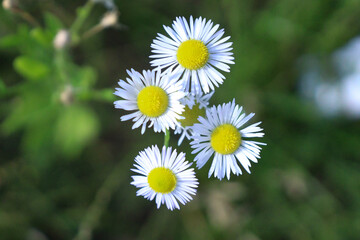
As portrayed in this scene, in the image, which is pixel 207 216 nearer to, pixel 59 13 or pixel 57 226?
pixel 57 226

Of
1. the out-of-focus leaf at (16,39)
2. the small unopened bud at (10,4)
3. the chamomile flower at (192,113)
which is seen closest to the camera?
the chamomile flower at (192,113)

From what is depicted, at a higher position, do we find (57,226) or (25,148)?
(25,148)

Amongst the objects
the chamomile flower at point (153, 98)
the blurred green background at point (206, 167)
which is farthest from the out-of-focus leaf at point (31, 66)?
the chamomile flower at point (153, 98)

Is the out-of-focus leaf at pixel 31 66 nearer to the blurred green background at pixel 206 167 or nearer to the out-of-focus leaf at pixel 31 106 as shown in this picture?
the out-of-focus leaf at pixel 31 106

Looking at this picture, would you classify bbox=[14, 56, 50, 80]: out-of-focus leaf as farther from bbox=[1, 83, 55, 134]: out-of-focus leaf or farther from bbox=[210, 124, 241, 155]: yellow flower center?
bbox=[210, 124, 241, 155]: yellow flower center

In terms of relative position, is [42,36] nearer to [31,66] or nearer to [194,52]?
[31,66]

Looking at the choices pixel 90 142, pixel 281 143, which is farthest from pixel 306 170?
pixel 90 142
